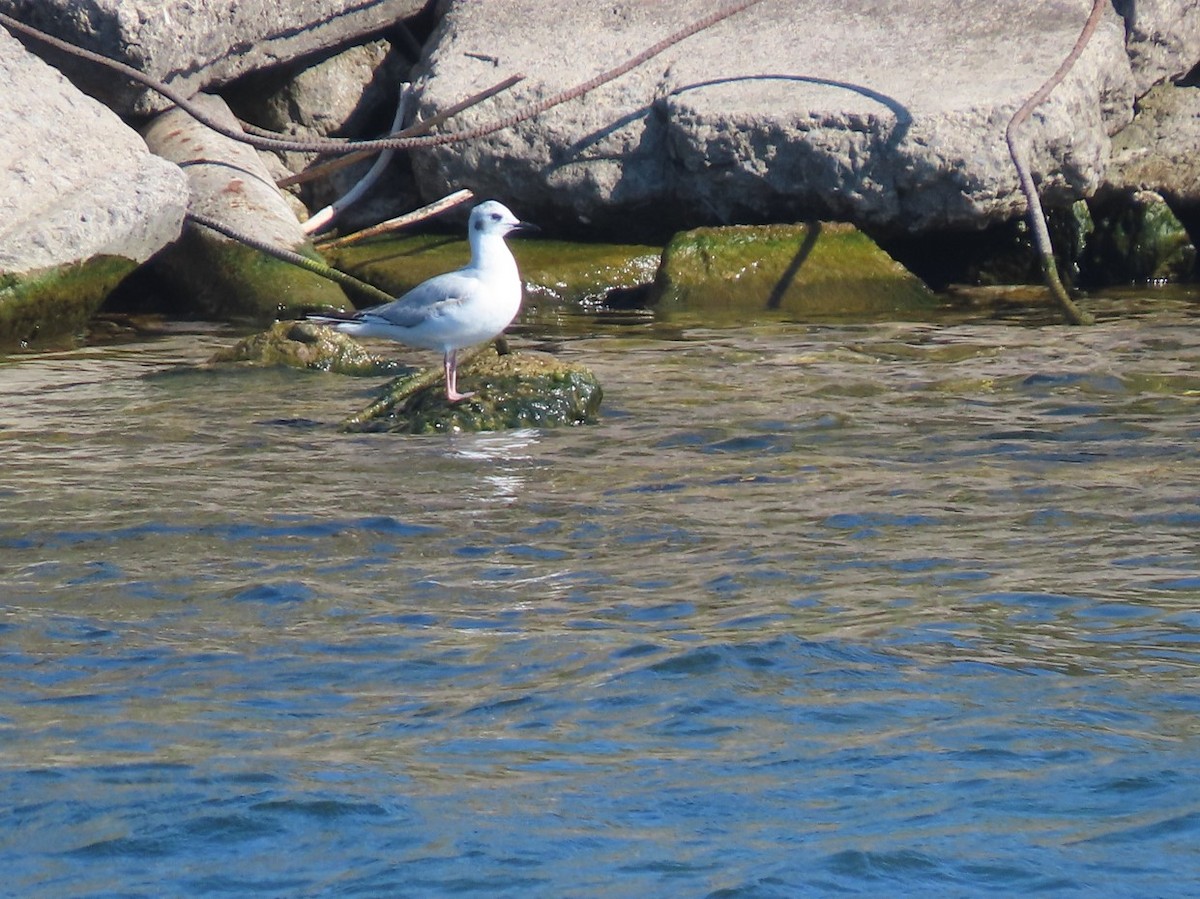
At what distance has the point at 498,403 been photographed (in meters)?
7.61

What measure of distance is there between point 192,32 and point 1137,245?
6.40 metres

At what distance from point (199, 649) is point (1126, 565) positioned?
2.67m

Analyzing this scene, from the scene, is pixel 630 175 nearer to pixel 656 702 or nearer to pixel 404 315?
pixel 404 315

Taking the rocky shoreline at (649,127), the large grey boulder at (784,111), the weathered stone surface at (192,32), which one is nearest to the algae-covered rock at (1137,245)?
the rocky shoreline at (649,127)

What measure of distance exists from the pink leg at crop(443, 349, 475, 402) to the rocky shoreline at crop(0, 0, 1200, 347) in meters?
2.98

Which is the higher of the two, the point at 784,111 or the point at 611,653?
the point at 784,111

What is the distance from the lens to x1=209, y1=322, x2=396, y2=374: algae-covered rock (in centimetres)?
909

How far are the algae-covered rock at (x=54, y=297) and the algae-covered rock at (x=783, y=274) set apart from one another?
337 cm

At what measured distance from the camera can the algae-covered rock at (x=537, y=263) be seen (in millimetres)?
11438

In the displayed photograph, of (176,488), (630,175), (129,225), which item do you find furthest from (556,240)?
(176,488)

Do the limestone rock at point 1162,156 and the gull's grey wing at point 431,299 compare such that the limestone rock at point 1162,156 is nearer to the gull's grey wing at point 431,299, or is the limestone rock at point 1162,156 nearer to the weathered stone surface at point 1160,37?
the weathered stone surface at point 1160,37

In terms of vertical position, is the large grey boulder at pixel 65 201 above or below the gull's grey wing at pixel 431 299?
above

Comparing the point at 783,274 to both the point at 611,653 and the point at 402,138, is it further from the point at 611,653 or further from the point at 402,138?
the point at 611,653

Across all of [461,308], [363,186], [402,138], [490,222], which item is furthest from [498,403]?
[363,186]
